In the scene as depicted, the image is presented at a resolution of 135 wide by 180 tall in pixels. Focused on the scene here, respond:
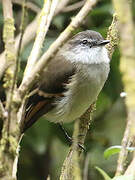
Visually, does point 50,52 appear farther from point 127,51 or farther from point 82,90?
point 82,90

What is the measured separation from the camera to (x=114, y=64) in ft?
14.2

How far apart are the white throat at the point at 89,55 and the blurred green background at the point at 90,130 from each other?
29 centimetres

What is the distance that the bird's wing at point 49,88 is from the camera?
3684 mm

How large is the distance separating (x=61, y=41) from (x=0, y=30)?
3417 mm

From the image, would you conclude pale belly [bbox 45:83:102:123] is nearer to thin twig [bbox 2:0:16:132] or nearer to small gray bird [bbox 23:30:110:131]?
small gray bird [bbox 23:30:110:131]

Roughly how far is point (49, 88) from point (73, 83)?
0.23 metres

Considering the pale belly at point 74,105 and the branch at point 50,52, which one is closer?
the branch at point 50,52

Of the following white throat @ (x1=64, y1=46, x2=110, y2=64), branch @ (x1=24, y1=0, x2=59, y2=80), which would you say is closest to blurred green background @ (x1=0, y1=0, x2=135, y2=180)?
white throat @ (x1=64, y1=46, x2=110, y2=64)

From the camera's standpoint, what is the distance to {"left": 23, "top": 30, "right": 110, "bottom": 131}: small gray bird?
3727 millimetres

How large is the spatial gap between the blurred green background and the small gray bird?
14.4 inches

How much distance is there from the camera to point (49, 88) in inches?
148

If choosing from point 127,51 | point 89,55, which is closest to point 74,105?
point 89,55

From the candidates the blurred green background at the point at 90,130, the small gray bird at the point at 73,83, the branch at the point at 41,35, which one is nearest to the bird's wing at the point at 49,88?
the small gray bird at the point at 73,83

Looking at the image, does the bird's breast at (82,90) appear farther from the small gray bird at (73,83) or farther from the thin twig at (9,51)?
the thin twig at (9,51)
